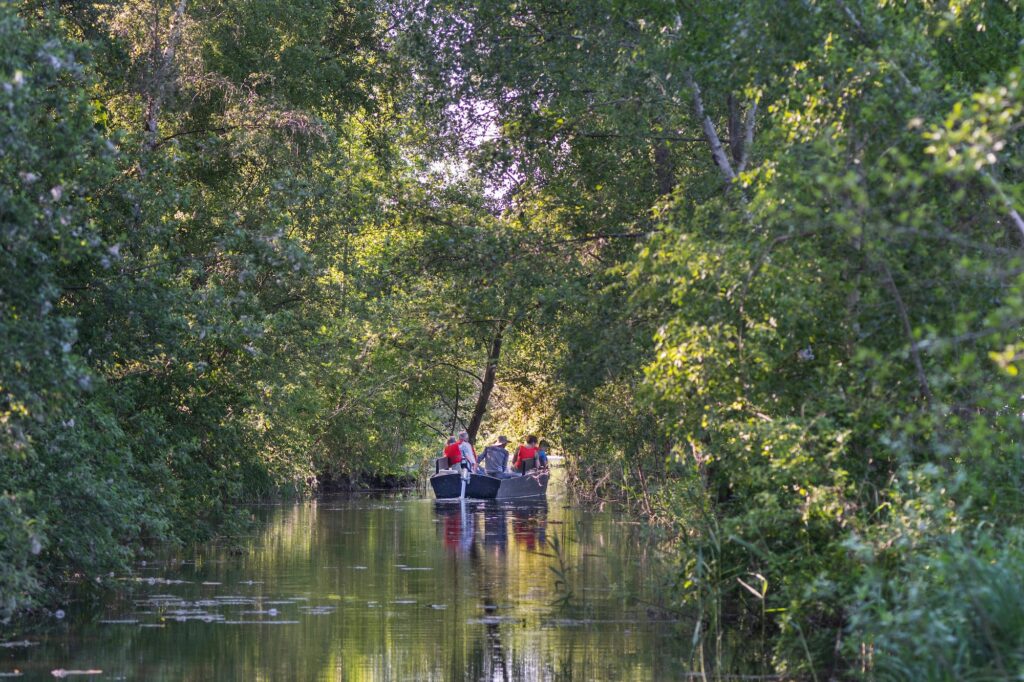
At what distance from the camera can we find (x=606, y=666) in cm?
1181

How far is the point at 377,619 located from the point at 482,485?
2445 centimetres

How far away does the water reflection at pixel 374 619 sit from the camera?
11844mm

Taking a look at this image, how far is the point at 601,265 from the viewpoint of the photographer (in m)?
19.9

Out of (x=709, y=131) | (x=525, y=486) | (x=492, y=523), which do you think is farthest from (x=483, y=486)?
(x=709, y=131)

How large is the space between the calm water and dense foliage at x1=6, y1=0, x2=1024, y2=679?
72 centimetres

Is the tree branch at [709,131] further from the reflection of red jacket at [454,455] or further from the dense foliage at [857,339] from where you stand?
the reflection of red jacket at [454,455]

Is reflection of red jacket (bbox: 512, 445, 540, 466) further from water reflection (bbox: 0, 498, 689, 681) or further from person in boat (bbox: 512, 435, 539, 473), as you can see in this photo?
water reflection (bbox: 0, 498, 689, 681)

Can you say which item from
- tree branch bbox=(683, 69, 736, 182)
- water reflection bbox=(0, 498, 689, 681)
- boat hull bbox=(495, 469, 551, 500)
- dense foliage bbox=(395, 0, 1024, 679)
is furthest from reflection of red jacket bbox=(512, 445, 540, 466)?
dense foliage bbox=(395, 0, 1024, 679)

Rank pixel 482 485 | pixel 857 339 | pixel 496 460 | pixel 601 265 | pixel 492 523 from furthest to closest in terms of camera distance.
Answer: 1. pixel 496 460
2. pixel 482 485
3. pixel 492 523
4. pixel 601 265
5. pixel 857 339

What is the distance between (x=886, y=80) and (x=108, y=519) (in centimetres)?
906

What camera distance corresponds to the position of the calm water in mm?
11828

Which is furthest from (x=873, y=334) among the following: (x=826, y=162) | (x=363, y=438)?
(x=363, y=438)

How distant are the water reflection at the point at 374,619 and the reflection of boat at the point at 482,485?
14380 millimetres

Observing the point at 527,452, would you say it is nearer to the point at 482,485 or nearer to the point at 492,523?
the point at 482,485
